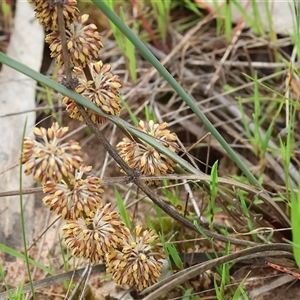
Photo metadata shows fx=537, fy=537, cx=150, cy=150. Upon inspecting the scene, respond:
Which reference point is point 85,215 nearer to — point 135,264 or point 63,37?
point 135,264

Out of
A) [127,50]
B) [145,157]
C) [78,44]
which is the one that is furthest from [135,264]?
[127,50]

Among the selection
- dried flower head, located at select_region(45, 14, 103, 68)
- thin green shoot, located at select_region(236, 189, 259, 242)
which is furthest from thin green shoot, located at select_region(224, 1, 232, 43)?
dried flower head, located at select_region(45, 14, 103, 68)

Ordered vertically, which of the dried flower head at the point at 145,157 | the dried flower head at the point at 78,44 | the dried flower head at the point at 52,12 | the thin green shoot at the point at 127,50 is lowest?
the dried flower head at the point at 145,157

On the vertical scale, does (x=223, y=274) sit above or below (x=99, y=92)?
below

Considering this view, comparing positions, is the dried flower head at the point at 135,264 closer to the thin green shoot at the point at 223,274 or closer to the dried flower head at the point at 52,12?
the thin green shoot at the point at 223,274

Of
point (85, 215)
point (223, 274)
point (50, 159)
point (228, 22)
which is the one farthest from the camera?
point (228, 22)

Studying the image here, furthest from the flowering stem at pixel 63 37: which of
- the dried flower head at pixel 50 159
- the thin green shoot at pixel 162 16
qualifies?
the thin green shoot at pixel 162 16

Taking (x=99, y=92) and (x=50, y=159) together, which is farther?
(x=99, y=92)

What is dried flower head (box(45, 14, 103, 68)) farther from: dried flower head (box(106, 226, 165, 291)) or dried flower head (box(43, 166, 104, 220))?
dried flower head (box(106, 226, 165, 291))
